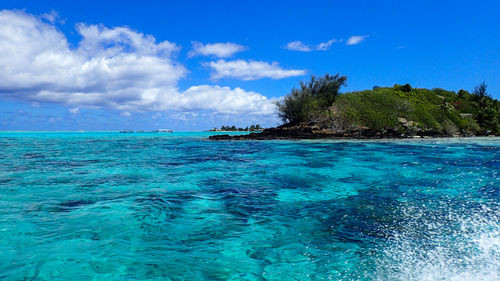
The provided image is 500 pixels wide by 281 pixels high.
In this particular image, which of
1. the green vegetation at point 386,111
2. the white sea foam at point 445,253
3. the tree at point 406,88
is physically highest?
the tree at point 406,88

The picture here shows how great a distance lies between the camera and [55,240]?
4.66m

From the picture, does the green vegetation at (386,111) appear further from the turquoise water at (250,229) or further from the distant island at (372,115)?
the turquoise water at (250,229)

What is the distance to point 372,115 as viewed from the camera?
44.3 meters

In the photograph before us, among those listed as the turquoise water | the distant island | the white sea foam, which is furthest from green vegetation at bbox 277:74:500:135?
the white sea foam

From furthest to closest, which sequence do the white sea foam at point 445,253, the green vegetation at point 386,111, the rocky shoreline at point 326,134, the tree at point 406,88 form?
the tree at point 406,88
the green vegetation at point 386,111
the rocky shoreline at point 326,134
the white sea foam at point 445,253

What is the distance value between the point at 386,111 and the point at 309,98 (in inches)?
578

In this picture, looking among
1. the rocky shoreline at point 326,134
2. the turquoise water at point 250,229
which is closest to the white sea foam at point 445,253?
the turquoise water at point 250,229

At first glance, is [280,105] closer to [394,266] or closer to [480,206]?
[480,206]

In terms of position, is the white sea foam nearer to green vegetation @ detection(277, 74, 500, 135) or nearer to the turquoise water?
the turquoise water

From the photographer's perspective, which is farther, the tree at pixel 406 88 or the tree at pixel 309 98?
the tree at pixel 406 88

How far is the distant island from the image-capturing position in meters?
39.6

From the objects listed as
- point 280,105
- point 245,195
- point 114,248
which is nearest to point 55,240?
point 114,248

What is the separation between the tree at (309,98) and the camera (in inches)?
1654

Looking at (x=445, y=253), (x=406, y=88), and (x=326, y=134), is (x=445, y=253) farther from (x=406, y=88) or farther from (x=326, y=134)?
(x=406, y=88)
